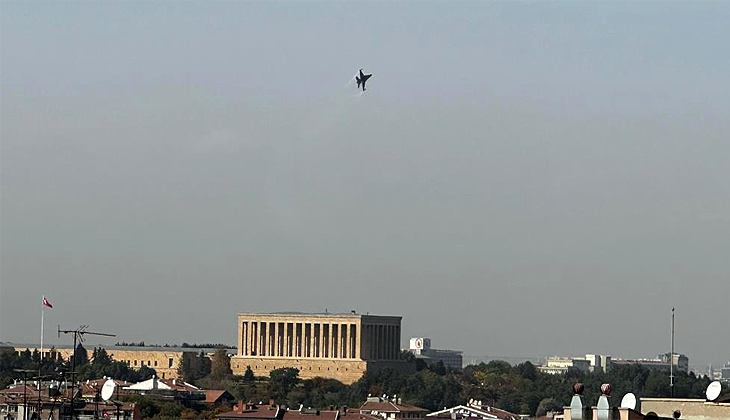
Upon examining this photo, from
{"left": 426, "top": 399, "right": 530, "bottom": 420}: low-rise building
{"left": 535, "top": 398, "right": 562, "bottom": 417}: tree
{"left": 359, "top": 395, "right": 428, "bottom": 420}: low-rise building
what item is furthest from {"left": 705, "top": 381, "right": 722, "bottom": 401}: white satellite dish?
{"left": 535, "top": 398, "right": 562, "bottom": 417}: tree

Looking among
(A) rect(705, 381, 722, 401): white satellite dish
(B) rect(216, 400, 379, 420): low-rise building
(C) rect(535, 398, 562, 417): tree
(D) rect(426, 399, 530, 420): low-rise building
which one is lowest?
(A) rect(705, 381, 722, 401): white satellite dish

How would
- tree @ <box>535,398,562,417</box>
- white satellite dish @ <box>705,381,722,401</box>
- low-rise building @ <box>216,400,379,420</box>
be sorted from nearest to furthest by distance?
white satellite dish @ <box>705,381,722,401</box> → low-rise building @ <box>216,400,379,420</box> → tree @ <box>535,398,562,417</box>

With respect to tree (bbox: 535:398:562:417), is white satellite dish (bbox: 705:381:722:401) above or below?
below

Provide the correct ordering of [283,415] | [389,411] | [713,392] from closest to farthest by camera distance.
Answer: [713,392] → [283,415] → [389,411]

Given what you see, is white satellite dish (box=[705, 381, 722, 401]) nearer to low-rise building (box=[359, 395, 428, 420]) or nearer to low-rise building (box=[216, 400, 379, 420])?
low-rise building (box=[216, 400, 379, 420])

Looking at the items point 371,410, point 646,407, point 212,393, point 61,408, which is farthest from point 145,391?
point 646,407

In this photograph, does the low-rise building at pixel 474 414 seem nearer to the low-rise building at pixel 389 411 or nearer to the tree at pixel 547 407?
the low-rise building at pixel 389 411

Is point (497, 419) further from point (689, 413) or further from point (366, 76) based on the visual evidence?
point (689, 413)

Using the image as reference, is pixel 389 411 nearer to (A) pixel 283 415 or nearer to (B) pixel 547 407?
(A) pixel 283 415

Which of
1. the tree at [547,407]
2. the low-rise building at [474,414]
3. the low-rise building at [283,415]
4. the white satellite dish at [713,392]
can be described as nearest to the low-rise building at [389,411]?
the low-rise building at [474,414]

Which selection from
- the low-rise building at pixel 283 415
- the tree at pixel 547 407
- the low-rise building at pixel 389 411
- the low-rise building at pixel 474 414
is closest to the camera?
the low-rise building at pixel 283 415

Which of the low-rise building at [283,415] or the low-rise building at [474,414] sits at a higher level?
the low-rise building at [474,414]

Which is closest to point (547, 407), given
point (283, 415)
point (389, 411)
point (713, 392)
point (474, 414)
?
point (474, 414)
